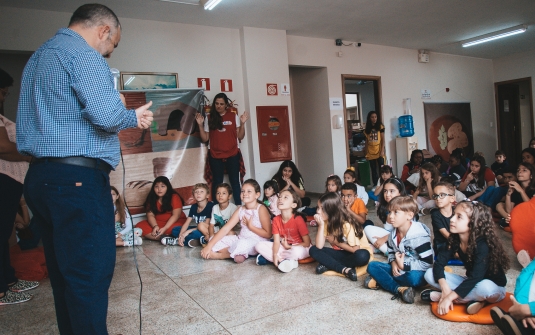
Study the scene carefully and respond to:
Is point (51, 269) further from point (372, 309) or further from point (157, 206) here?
point (157, 206)

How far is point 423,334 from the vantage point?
1.79 metres

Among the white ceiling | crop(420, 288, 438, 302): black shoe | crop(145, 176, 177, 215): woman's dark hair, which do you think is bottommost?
crop(420, 288, 438, 302): black shoe

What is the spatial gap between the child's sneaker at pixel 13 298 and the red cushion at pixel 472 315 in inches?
103

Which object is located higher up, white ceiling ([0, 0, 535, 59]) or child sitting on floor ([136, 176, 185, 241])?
white ceiling ([0, 0, 535, 59])

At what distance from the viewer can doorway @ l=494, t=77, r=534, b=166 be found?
396 inches

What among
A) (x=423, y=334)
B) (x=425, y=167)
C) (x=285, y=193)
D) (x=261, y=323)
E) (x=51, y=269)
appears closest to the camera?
(x=51, y=269)

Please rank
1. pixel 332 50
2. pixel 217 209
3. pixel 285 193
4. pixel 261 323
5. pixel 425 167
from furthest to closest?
1. pixel 332 50
2. pixel 425 167
3. pixel 217 209
4. pixel 285 193
5. pixel 261 323

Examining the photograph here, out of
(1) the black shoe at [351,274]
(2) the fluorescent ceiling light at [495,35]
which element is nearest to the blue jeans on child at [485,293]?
(1) the black shoe at [351,274]

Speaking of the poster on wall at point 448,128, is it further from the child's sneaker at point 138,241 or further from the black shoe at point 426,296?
the black shoe at point 426,296

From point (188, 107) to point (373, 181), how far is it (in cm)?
411

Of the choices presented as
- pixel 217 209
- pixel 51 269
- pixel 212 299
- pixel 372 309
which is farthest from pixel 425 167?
pixel 51 269

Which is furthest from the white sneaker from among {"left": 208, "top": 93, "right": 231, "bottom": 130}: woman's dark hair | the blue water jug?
the blue water jug

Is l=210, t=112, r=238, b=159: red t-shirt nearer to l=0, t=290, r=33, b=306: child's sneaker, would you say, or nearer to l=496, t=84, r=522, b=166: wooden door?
l=0, t=290, r=33, b=306: child's sneaker

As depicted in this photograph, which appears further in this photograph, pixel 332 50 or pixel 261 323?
pixel 332 50
